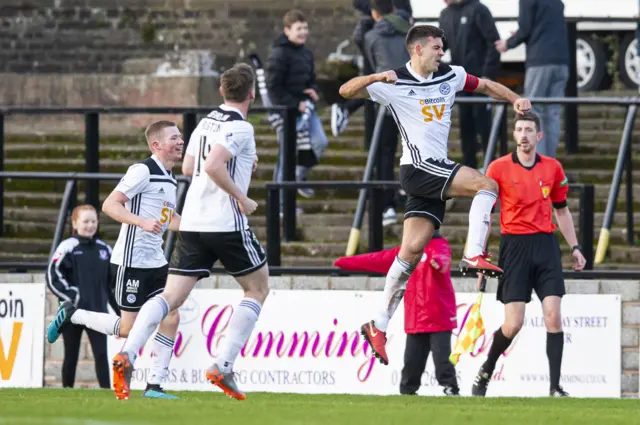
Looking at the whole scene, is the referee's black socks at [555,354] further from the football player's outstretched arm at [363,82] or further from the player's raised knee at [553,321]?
the football player's outstretched arm at [363,82]

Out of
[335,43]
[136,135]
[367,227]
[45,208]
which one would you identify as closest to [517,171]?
[367,227]

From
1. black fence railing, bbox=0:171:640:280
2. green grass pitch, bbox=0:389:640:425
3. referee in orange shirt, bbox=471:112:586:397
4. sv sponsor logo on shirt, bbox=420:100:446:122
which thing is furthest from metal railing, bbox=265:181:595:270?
sv sponsor logo on shirt, bbox=420:100:446:122

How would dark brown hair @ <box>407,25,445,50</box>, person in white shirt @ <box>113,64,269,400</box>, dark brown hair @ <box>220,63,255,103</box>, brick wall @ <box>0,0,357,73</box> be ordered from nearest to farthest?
person in white shirt @ <box>113,64,269,400</box> → dark brown hair @ <box>220,63,255,103</box> → dark brown hair @ <box>407,25,445,50</box> → brick wall @ <box>0,0,357,73</box>

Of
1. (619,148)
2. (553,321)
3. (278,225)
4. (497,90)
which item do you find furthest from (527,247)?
(619,148)

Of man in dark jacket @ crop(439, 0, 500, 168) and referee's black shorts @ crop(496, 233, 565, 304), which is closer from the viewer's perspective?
referee's black shorts @ crop(496, 233, 565, 304)

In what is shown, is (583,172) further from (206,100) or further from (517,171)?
(206,100)

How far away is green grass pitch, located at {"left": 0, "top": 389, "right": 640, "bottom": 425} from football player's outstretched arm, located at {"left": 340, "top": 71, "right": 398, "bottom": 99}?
2021mm

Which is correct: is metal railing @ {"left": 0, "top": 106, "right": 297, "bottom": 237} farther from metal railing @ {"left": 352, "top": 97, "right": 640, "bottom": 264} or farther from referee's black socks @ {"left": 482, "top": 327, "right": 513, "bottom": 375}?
referee's black socks @ {"left": 482, "top": 327, "right": 513, "bottom": 375}

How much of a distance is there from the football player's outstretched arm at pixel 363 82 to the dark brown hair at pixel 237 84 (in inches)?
24.4

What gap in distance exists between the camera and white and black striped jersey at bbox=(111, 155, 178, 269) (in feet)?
40.8

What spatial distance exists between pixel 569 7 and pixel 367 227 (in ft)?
21.4

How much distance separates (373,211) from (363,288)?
752 mm

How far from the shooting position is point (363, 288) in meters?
15.5

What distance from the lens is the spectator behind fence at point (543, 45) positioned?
16953mm
